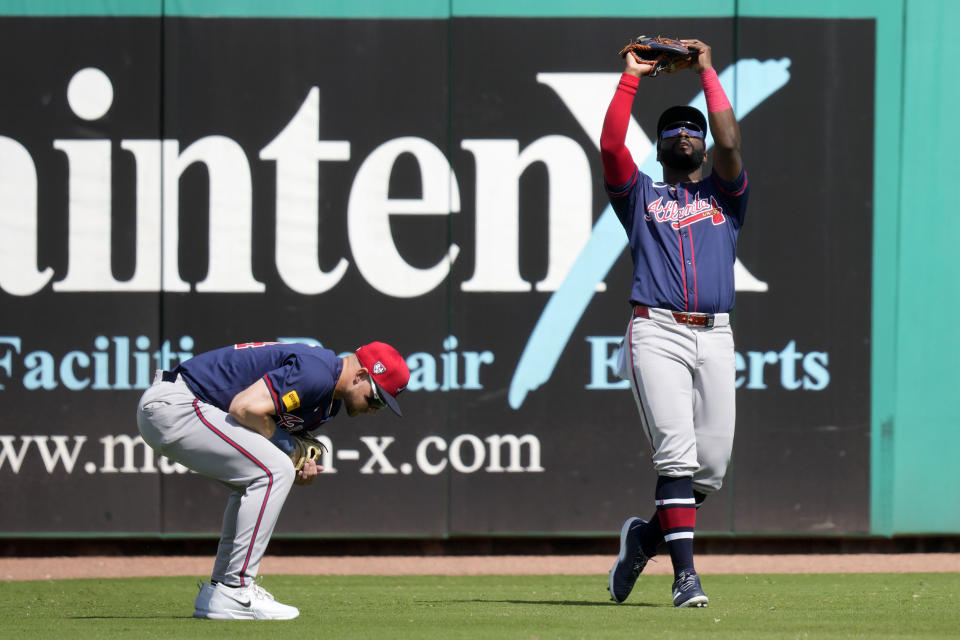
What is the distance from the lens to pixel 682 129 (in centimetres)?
488

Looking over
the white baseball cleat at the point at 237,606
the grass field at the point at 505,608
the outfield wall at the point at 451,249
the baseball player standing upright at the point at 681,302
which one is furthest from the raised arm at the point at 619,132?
the outfield wall at the point at 451,249

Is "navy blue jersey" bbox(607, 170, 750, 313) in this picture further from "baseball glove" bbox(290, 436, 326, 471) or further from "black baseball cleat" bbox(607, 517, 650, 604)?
"baseball glove" bbox(290, 436, 326, 471)

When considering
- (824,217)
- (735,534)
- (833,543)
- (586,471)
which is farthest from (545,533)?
(824,217)

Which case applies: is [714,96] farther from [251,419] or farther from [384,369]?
[251,419]

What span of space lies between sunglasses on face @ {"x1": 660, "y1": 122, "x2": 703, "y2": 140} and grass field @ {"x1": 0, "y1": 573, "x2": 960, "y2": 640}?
66.6 inches

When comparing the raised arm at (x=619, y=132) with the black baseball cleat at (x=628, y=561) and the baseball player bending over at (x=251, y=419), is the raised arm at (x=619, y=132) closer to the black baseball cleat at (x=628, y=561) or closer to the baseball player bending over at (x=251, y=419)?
the baseball player bending over at (x=251, y=419)

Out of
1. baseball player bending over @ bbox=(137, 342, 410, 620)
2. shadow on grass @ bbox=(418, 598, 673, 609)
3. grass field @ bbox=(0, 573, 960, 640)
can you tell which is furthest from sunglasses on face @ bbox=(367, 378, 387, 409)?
shadow on grass @ bbox=(418, 598, 673, 609)

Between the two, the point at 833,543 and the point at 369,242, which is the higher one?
the point at 369,242

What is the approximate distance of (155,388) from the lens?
15.5 feet

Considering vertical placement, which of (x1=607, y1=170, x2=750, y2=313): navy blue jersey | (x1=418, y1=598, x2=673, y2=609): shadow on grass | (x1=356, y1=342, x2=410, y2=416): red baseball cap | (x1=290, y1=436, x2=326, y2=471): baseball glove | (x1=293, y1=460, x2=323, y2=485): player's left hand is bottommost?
(x1=418, y1=598, x2=673, y2=609): shadow on grass

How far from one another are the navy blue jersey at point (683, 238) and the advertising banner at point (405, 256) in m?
2.59

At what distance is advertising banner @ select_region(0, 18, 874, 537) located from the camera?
7.45 meters

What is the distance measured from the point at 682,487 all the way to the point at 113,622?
2034 millimetres

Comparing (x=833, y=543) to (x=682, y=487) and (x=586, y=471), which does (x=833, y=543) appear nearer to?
(x=586, y=471)
